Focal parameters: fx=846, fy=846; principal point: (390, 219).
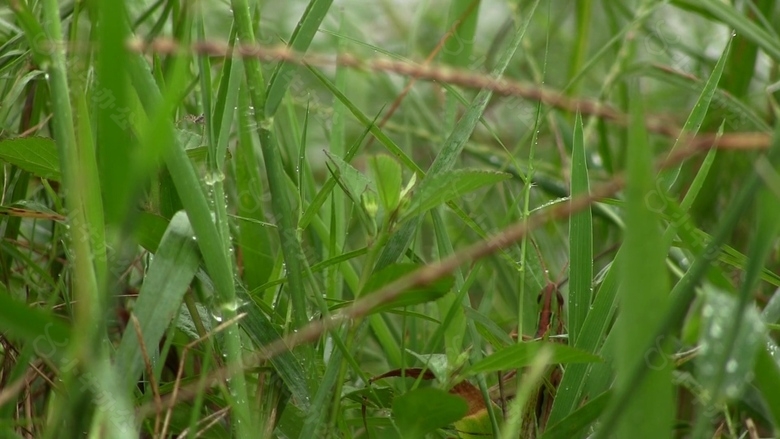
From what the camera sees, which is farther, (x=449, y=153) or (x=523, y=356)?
(x=449, y=153)

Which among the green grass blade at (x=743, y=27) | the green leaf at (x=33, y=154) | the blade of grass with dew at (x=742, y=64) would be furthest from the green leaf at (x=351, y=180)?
the blade of grass with dew at (x=742, y=64)

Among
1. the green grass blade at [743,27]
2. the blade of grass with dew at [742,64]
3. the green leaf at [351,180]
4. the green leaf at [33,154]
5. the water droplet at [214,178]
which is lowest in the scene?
the green leaf at [33,154]

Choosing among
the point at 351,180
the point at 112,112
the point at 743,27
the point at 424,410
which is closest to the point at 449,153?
the point at 351,180

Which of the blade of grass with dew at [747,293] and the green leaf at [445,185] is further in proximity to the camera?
the green leaf at [445,185]

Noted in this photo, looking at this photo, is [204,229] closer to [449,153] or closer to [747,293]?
[449,153]

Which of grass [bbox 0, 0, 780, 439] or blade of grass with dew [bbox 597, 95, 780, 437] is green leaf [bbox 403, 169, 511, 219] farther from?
blade of grass with dew [bbox 597, 95, 780, 437]

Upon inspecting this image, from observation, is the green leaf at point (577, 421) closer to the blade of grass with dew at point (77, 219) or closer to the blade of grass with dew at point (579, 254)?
the blade of grass with dew at point (579, 254)

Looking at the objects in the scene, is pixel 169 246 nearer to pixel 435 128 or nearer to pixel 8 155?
pixel 8 155
